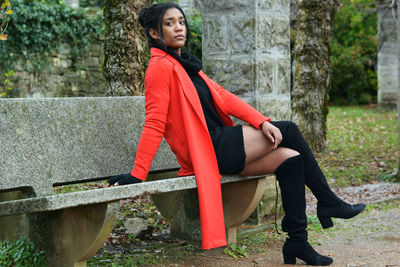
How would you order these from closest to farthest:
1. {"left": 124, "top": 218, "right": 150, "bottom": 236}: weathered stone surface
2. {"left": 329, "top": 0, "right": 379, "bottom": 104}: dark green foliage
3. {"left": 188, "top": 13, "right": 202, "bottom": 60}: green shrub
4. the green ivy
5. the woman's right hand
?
the woman's right hand
{"left": 124, "top": 218, "right": 150, "bottom": 236}: weathered stone surface
the green ivy
{"left": 188, "top": 13, "right": 202, "bottom": 60}: green shrub
{"left": 329, "top": 0, "right": 379, "bottom": 104}: dark green foliage

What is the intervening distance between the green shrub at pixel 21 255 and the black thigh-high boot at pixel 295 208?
152 centimetres

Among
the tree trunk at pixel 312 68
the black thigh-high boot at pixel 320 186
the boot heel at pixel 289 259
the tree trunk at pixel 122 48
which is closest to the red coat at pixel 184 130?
the black thigh-high boot at pixel 320 186

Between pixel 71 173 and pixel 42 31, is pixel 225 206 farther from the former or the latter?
pixel 42 31

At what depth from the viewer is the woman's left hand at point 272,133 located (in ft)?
11.0

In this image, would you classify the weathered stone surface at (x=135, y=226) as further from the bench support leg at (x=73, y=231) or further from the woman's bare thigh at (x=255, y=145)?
the woman's bare thigh at (x=255, y=145)

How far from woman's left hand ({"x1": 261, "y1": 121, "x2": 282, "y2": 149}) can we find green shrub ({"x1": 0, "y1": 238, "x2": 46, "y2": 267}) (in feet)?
5.07

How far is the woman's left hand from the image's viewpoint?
11.0 feet

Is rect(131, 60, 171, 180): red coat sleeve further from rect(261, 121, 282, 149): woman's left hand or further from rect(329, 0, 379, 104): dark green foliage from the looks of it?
rect(329, 0, 379, 104): dark green foliage

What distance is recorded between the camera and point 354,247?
3.88m

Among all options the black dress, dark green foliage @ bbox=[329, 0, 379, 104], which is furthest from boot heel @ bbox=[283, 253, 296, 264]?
dark green foliage @ bbox=[329, 0, 379, 104]

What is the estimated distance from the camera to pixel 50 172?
3.28 meters

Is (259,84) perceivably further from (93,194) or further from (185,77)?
(93,194)

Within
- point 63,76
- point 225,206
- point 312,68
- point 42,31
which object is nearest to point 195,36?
point 63,76

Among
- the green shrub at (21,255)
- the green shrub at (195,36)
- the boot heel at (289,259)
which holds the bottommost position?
the boot heel at (289,259)
